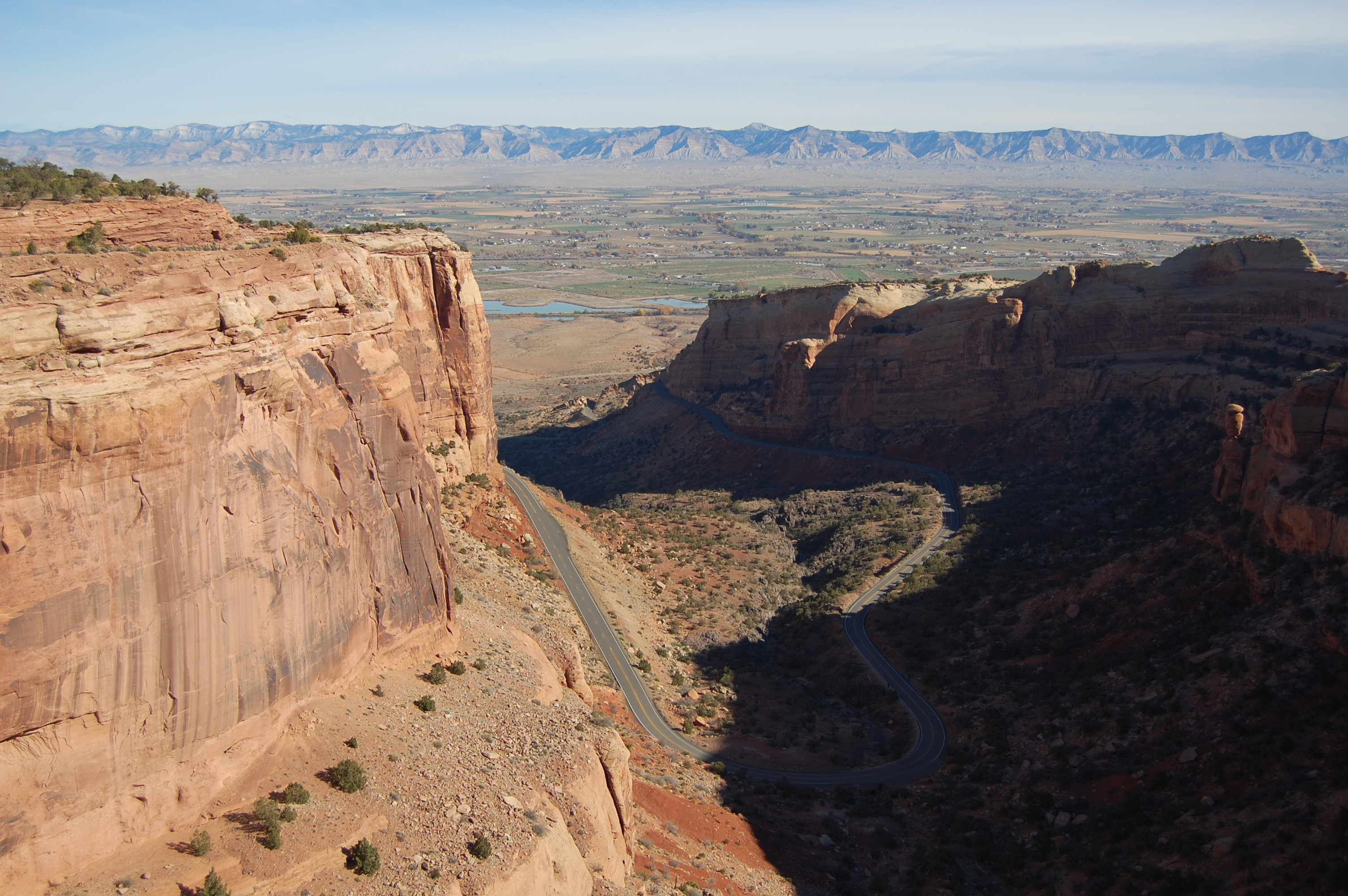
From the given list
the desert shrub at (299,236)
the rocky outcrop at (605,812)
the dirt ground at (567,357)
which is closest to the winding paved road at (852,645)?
the rocky outcrop at (605,812)

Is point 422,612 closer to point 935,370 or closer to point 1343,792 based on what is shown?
point 1343,792

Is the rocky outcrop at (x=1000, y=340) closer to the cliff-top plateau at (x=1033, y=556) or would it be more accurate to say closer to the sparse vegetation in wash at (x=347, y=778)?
the cliff-top plateau at (x=1033, y=556)

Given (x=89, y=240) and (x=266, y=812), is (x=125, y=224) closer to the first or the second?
(x=89, y=240)

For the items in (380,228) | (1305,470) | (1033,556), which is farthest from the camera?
(1033,556)

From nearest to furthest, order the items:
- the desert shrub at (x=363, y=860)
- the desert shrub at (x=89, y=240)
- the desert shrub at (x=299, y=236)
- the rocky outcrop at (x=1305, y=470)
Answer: the desert shrub at (x=363, y=860), the desert shrub at (x=89, y=240), the desert shrub at (x=299, y=236), the rocky outcrop at (x=1305, y=470)

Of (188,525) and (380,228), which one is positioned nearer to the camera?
(188,525)

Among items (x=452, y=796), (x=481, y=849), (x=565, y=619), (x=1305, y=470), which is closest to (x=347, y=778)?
(x=452, y=796)

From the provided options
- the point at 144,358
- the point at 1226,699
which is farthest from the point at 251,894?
the point at 1226,699
